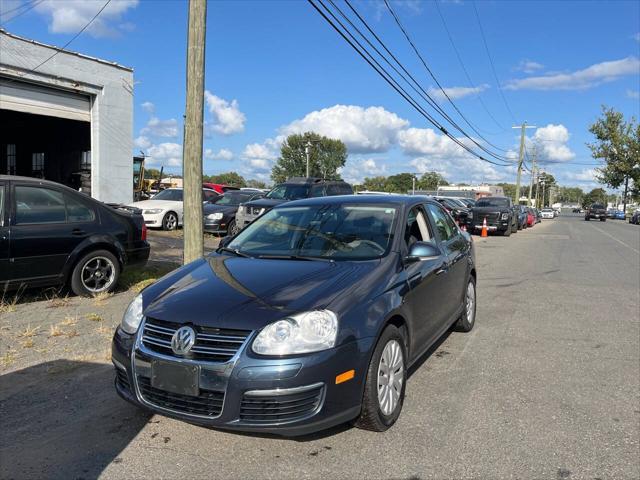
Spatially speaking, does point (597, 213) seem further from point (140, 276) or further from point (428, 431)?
point (428, 431)

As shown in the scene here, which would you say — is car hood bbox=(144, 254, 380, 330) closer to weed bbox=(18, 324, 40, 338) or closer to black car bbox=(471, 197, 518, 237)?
weed bbox=(18, 324, 40, 338)

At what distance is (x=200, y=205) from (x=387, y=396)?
4.27 m

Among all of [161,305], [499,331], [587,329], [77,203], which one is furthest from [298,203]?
[587,329]

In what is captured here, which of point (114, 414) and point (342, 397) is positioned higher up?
point (342, 397)

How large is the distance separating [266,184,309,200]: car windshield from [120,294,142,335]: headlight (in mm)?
11663

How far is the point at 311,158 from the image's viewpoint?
8262 centimetres

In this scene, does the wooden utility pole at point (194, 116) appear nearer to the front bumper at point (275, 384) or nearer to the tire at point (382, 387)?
the tire at point (382, 387)

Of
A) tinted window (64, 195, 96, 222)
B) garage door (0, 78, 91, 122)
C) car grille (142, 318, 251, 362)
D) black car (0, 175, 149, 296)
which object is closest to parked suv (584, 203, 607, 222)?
garage door (0, 78, 91, 122)

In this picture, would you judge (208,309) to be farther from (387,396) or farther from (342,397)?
(387,396)

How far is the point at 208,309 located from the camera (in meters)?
3.17

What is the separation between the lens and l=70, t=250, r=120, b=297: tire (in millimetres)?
6828

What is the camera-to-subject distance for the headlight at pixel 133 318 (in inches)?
135

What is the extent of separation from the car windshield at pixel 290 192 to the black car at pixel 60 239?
26.5ft

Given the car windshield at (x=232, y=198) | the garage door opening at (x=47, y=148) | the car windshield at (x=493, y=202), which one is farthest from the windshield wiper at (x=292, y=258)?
the car windshield at (x=493, y=202)
